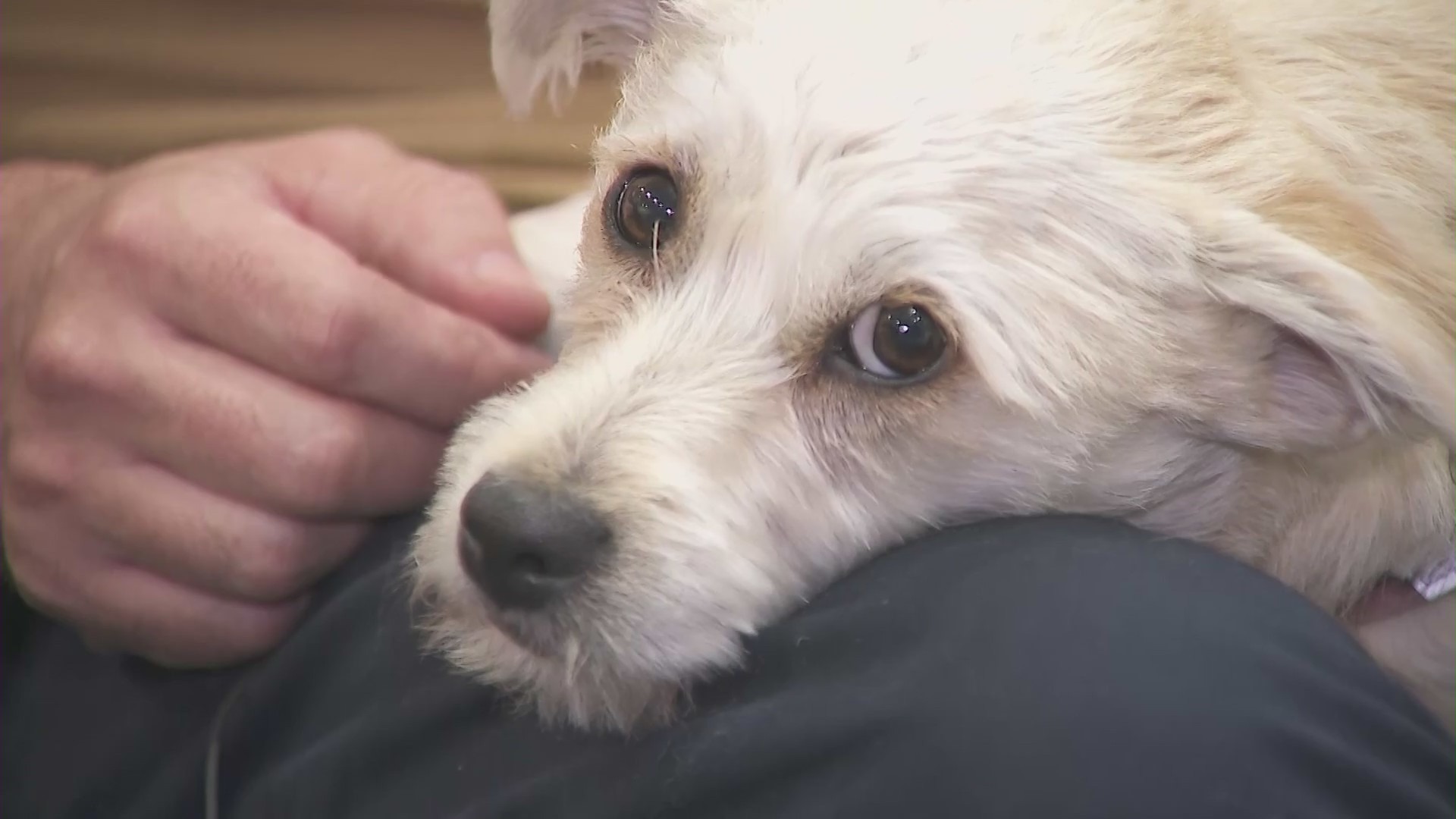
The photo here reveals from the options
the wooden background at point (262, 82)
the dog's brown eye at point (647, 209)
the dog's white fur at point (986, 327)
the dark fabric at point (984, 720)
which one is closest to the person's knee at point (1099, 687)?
the dark fabric at point (984, 720)

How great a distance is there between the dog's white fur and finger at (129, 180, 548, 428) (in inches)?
7.4

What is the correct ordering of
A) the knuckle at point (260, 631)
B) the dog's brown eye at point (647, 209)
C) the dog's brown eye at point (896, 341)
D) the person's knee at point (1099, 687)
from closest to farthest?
the person's knee at point (1099, 687)
the dog's brown eye at point (896, 341)
the dog's brown eye at point (647, 209)
the knuckle at point (260, 631)

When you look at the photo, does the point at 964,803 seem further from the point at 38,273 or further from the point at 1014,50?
the point at 38,273

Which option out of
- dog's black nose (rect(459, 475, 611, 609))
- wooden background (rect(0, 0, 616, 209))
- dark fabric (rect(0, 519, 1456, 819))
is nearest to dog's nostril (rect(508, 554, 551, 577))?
dog's black nose (rect(459, 475, 611, 609))

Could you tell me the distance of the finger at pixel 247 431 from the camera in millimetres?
1380

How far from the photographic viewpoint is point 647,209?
1.34 metres

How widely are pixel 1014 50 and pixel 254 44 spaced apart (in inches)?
55.7

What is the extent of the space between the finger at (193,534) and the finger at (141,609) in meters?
0.02

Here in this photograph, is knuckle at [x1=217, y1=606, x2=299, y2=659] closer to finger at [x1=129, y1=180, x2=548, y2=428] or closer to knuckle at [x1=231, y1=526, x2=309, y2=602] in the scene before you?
knuckle at [x1=231, y1=526, x2=309, y2=602]

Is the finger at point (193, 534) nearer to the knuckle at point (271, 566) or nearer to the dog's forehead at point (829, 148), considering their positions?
the knuckle at point (271, 566)

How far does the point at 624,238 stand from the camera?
1.38m

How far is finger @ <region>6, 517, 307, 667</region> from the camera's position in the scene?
1.40 m

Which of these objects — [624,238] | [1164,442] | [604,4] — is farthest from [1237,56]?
[604,4]

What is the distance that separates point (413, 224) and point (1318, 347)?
112cm
